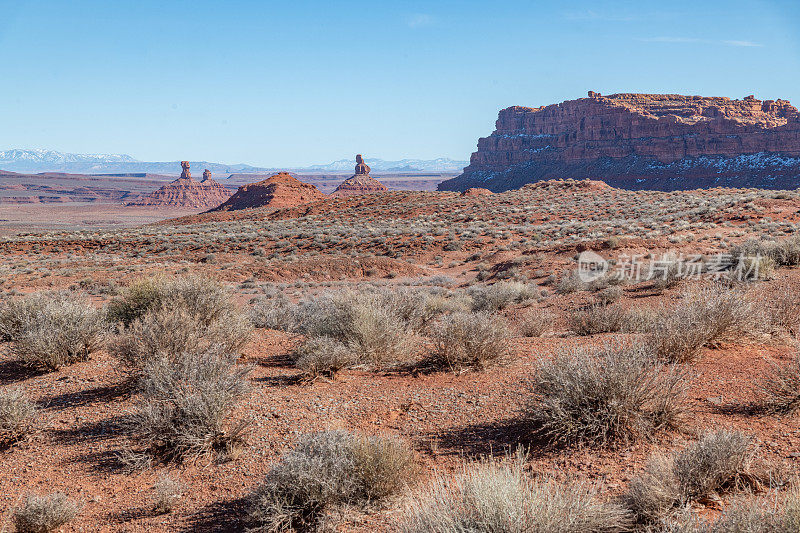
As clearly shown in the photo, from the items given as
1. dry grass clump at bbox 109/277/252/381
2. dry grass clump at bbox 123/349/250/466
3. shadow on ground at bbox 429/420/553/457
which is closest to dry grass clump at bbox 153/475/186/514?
dry grass clump at bbox 123/349/250/466

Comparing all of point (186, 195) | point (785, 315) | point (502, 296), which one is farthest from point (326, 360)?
point (186, 195)

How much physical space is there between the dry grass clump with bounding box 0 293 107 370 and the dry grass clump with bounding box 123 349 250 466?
2.43 metres

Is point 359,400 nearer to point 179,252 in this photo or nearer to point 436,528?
point 436,528

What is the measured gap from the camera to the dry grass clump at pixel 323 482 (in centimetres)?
379

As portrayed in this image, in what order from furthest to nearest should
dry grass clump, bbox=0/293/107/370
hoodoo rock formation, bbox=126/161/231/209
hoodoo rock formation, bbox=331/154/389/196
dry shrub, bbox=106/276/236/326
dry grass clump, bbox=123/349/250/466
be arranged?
hoodoo rock formation, bbox=126/161/231/209 < hoodoo rock formation, bbox=331/154/389/196 < dry shrub, bbox=106/276/236/326 < dry grass clump, bbox=0/293/107/370 < dry grass clump, bbox=123/349/250/466

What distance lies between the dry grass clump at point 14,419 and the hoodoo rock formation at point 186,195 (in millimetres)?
147834

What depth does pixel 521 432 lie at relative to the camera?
4812mm

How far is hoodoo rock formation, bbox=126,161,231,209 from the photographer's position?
14240 cm

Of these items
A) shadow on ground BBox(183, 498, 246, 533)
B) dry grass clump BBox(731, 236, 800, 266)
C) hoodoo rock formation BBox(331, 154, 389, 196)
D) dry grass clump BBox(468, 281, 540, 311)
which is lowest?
shadow on ground BBox(183, 498, 246, 533)

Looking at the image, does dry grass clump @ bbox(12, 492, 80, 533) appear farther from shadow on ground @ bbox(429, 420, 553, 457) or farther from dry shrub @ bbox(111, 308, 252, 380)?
shadow on ground @ bbox(429, 420, 553, 457)

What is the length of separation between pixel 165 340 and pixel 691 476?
18.8 feet

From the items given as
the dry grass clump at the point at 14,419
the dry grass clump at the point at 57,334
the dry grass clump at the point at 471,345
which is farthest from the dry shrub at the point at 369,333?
the dry grass clump at the point at 14,419

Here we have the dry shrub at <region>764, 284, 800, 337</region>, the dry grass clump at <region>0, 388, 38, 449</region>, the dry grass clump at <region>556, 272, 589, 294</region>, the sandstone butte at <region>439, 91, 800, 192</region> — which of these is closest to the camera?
the dry grass clump at <region>0, 388, 38, 449</region>

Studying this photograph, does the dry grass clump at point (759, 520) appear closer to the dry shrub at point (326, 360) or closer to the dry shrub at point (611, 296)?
the dry shrub at point (326, 360)
